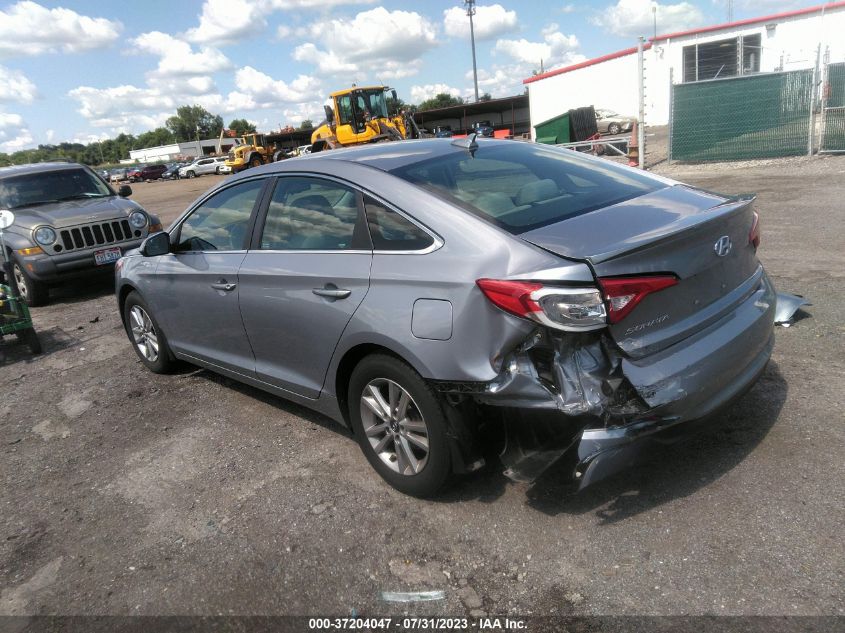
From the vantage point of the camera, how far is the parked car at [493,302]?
2609 mm

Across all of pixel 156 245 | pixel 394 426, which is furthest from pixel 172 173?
pixel 394 426

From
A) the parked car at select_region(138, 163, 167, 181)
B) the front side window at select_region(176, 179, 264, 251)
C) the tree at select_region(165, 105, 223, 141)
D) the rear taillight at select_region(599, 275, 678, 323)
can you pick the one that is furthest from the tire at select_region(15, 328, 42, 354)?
the tree at select_region(165, 105, 223, 141)

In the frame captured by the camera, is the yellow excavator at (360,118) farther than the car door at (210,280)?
Yes

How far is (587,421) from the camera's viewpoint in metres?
2.60

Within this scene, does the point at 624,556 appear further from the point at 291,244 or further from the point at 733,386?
the point at 291,244

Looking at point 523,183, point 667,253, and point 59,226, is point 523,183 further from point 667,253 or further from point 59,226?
point 59,226

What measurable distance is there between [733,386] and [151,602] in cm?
272

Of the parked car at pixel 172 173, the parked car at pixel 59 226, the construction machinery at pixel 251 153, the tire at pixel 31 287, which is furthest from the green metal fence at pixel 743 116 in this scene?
the parked car at pixel 172 173

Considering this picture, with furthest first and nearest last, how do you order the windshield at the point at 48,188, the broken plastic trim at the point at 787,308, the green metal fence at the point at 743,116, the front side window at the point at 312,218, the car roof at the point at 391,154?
the green metal fence at the point at 743,116
the windshield at the point at 48,188
the broken plastic trim at the point at 787,308
the car roof at the point at 391,154
the front side window at the point at 312,218

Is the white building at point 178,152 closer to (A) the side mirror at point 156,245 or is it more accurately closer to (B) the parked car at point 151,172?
(B) the parked car at point 151,172

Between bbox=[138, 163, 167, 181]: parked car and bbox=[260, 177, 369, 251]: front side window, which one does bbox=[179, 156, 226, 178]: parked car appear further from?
bbox=[260, 177, 369, 251]: front side window

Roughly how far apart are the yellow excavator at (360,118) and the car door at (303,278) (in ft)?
79.6

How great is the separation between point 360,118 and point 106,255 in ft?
68.9

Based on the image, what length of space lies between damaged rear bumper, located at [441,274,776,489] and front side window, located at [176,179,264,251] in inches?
85.6
